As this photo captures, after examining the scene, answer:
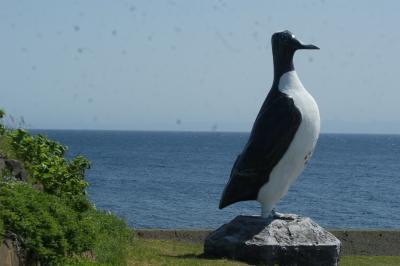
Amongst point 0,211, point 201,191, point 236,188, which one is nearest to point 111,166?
point 201,191

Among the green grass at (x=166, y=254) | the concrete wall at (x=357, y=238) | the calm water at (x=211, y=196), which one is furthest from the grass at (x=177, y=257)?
the calm water at (x=211, y=196)

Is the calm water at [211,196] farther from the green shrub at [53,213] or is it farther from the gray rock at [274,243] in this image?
the green shrub at [53,213]

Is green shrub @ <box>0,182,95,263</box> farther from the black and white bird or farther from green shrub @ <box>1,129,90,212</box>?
the black and white bird

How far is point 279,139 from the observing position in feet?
40.4

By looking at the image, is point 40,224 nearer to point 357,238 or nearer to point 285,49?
point 285,49

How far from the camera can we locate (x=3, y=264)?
7816mm

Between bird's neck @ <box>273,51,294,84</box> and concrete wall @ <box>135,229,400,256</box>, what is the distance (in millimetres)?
4736

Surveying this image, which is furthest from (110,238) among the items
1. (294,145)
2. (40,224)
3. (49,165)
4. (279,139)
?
(294,145)

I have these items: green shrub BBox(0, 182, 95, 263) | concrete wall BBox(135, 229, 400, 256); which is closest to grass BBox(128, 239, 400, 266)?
concrete wall BBox(135, 229, 400, 256)

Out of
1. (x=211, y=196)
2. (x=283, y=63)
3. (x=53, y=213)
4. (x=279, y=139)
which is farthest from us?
(x=211, y=196)

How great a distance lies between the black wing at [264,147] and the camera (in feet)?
40.3

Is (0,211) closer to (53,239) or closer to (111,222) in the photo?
(53,239)

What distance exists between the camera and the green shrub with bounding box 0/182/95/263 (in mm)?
8188

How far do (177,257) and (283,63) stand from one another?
3516 millimetres
